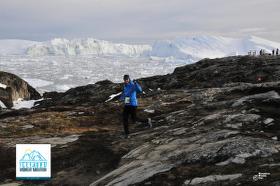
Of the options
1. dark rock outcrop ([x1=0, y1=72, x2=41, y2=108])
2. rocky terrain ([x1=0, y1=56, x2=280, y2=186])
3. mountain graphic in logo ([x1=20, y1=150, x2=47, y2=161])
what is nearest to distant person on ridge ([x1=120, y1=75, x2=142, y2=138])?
rocky terrain ([x1=0, y1=56, x2=280, y2=186])

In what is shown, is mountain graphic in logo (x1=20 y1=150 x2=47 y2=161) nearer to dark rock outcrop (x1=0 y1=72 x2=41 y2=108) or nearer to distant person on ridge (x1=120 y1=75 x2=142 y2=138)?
distant person on ridge (x1=120 y1=75 x2=142 y2=138)

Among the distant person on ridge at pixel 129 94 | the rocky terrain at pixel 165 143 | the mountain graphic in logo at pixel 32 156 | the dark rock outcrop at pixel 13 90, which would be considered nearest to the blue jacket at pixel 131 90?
A: the distant person on ridge at pixel 129 94

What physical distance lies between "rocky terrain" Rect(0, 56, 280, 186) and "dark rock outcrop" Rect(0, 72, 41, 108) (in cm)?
2575

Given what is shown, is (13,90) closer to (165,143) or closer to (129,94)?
(129,94)

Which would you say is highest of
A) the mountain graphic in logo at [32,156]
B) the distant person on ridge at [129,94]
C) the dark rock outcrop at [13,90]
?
the distant person on ridge at [129,94]

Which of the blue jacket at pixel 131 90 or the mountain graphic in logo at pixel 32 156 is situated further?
the blue jacket at pixel 131 90

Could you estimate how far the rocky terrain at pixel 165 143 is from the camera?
42.9 ft

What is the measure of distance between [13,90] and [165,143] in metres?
48.8

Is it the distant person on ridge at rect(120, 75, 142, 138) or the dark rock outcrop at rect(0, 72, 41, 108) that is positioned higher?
the distant person on ridge at rect(120, 75, 142, 138)

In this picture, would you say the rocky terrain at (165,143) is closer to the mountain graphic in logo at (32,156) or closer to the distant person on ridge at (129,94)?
the mountain graphic in logo at (32,156)

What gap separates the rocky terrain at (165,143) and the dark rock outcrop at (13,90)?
1014 inches

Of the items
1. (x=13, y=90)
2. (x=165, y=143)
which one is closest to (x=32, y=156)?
(x=165, y=143)

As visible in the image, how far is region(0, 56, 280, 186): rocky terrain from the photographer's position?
13087 millimetres

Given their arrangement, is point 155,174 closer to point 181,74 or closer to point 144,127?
point 144,127
